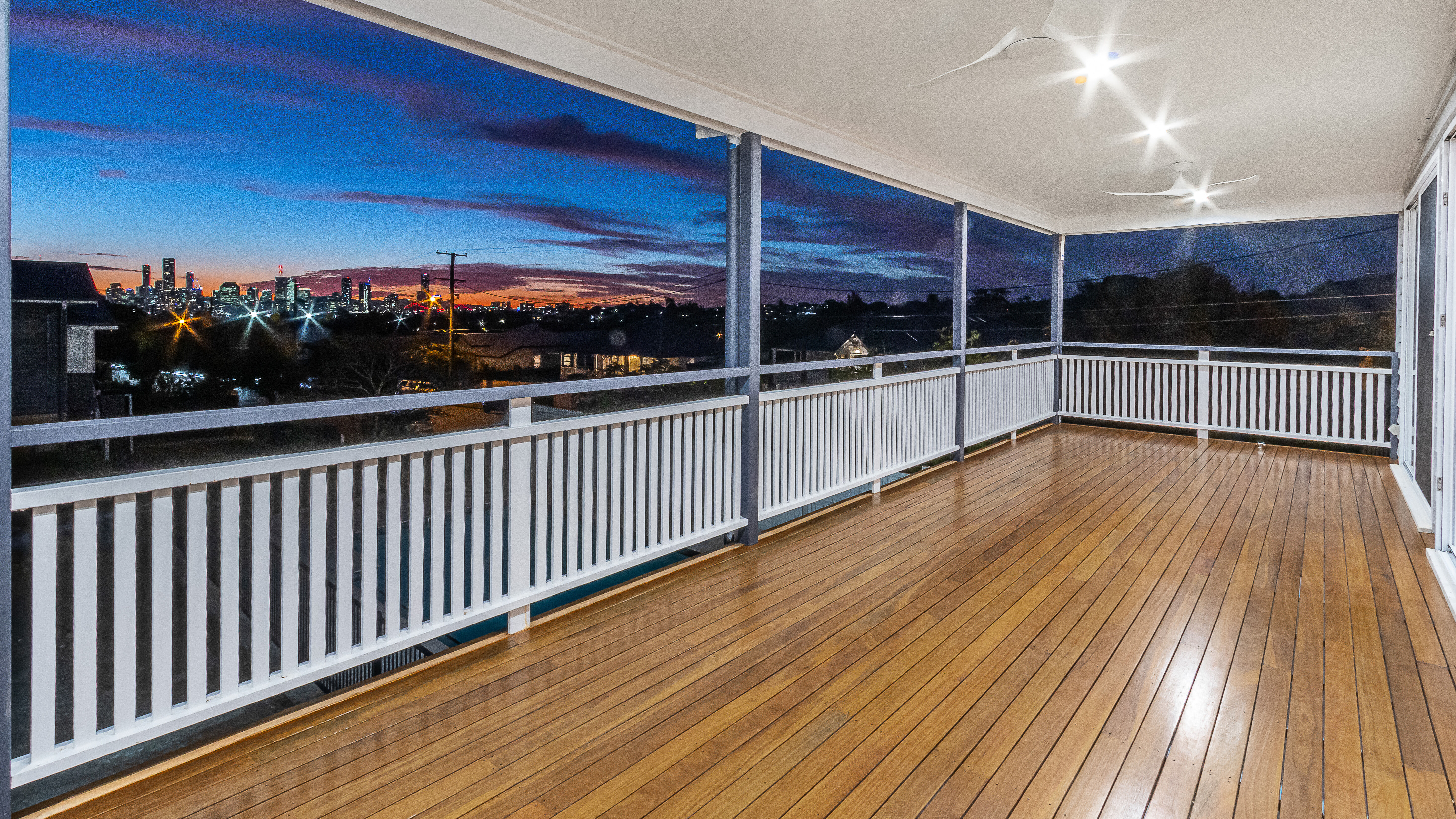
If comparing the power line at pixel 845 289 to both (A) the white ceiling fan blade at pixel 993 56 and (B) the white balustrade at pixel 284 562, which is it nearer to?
(A) the white ceiling fan blade at pixel 993 56

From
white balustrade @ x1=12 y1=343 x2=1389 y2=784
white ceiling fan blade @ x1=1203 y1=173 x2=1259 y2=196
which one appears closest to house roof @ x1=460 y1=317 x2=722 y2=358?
white balustrade @ x1=12 y1=343 x2=1389 y2=784

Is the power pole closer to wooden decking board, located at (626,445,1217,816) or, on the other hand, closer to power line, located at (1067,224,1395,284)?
wooden decking board, located at (626,445,1217,816)

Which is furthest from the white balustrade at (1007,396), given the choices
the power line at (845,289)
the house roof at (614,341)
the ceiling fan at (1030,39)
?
the ceiling fan at (1030,39)

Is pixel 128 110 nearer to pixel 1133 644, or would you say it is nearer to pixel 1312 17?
pixel 1133 644

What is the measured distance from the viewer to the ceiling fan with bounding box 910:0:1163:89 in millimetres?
2432

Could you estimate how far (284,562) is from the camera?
194 centimetres

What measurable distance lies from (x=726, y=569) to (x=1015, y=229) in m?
6.43

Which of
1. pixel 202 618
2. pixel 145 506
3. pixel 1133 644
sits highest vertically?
pixel 145 506

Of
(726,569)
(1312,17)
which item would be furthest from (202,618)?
(1312,17)

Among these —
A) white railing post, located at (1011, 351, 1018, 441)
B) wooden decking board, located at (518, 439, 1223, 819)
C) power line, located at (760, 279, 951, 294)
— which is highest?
power line, located at (760, 279, 951, 294)

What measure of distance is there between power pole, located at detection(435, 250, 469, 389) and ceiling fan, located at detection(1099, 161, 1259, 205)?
4.34m

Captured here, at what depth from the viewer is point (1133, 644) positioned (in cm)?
251

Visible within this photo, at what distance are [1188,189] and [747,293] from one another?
3.59 metres

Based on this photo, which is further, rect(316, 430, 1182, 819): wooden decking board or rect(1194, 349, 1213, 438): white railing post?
rect(1194, 349, 1213, 438): white railing post
